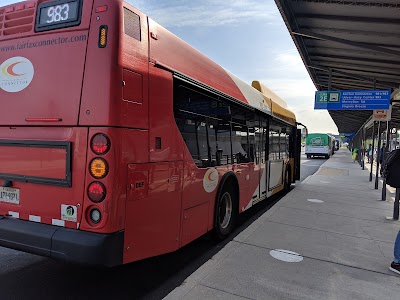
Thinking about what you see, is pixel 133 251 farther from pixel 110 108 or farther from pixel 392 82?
pixel 392 82

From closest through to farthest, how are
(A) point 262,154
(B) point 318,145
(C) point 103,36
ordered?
(C) point 103,36
(A) point 262,154
(B) point 318,145

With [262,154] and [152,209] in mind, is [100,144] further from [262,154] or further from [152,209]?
[262,154]

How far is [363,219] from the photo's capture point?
7.40 meters

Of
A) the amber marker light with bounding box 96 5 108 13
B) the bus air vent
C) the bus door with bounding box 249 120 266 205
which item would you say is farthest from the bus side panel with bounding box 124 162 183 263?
the bus door with bounding box 249 120 266 205

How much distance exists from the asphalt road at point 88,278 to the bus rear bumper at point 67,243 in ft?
2.47

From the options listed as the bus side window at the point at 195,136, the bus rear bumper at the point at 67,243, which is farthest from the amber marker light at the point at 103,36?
the bus rear bumper at the point at 67,243

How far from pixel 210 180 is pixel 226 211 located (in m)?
1.28

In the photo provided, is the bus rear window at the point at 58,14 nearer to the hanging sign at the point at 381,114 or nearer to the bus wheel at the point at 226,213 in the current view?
the bus wheel at the point at 226,213

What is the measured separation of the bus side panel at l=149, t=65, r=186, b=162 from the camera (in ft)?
11.6

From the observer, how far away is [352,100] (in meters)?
14.2

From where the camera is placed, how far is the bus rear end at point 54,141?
312cm

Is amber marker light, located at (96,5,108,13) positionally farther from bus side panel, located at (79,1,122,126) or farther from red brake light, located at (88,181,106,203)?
red brake light, located at (88,181,106,203)

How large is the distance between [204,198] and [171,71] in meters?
1.85

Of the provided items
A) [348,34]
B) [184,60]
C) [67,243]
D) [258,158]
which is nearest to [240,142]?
[258,158]
